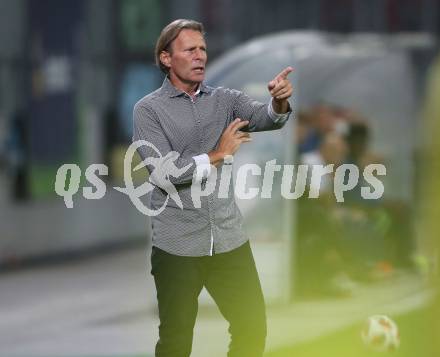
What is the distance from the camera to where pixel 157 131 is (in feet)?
18.7

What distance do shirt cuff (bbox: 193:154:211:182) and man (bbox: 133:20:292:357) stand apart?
0.04 meters

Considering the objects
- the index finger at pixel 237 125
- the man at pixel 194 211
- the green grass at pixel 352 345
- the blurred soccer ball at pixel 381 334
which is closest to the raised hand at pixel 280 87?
the man at pixel 194 211

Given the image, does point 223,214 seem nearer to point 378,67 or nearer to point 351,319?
point 351,319

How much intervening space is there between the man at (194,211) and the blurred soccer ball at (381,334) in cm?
183

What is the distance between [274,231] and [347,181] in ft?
7.76

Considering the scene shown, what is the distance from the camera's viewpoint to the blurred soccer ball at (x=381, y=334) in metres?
7.61

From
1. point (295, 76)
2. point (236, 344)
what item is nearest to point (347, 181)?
point (295, 76)

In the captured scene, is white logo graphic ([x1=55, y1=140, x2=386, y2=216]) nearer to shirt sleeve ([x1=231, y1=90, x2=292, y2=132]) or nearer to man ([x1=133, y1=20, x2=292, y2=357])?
man ([x1=133, y1=20, x2=292, y2=357])

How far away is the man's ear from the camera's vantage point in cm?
586

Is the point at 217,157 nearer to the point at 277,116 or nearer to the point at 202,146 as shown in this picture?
the point at 202,146

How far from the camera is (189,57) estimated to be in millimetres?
5773

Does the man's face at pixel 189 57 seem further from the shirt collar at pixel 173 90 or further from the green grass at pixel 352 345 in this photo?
the green grass at pixel 352 345

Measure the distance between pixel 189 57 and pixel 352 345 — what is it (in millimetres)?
4684

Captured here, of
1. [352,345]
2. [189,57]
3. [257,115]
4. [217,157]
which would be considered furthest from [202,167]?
[352,345]
